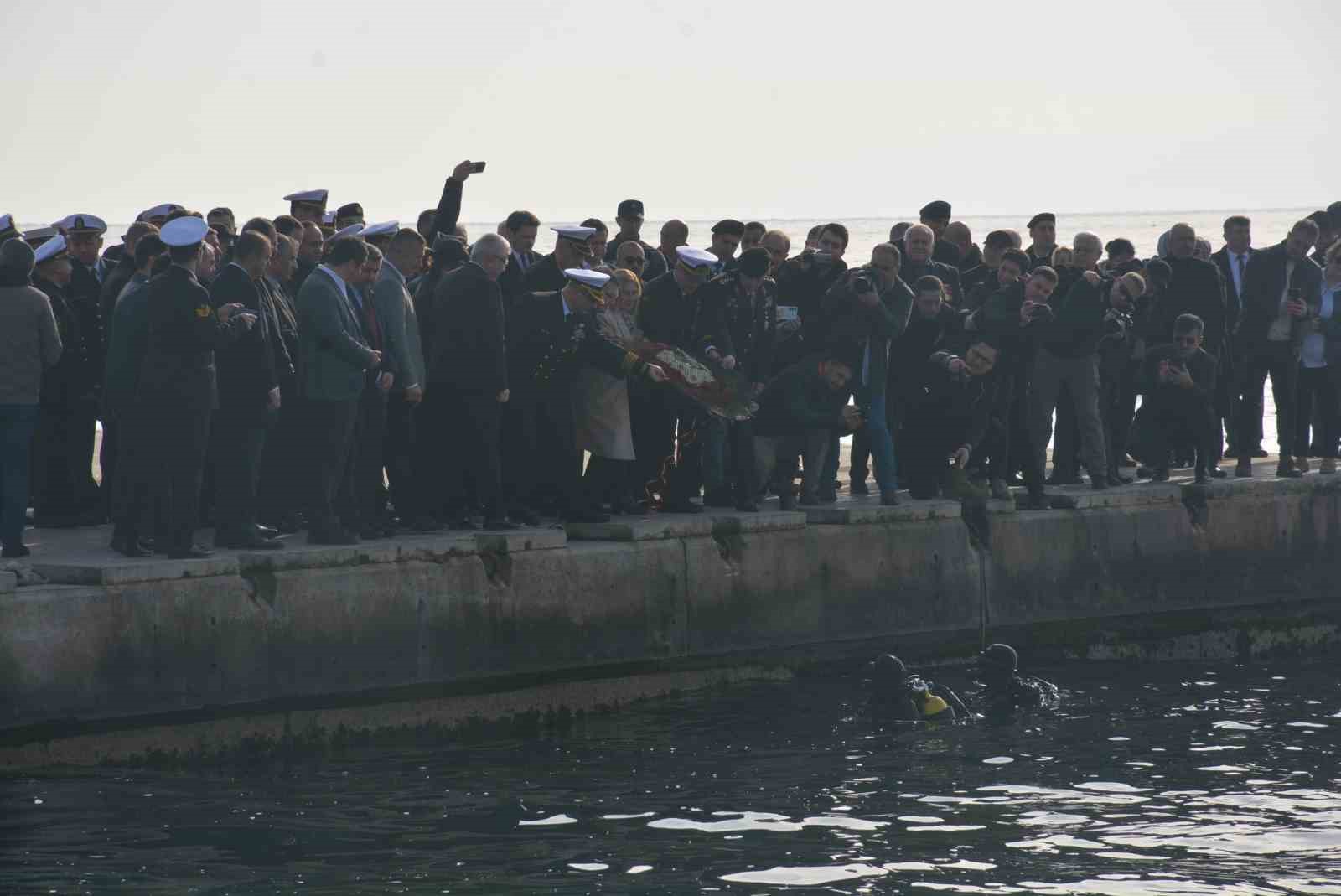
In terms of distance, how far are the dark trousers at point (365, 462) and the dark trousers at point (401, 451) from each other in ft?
1.52

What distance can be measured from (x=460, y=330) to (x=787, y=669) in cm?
306

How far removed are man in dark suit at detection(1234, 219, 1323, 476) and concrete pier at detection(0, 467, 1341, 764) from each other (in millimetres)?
714

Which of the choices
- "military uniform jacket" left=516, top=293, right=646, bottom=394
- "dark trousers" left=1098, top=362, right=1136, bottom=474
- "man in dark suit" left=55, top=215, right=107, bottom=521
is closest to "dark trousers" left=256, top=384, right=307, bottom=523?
"man in dark suit" left=55, top=215, right=107, bottom=521

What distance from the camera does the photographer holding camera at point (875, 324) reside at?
1538cm

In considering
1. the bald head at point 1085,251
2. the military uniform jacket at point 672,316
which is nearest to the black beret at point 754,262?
the military uniform jacket at point 672,316

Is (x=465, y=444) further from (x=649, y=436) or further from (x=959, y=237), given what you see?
(x=959, y=237)

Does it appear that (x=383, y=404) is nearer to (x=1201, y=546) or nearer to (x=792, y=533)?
(x=792, y=533)

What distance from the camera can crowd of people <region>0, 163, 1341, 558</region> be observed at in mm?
12781

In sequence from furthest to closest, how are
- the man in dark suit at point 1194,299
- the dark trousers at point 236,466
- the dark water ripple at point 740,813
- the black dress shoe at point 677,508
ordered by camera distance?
the man in dark suit at point 1194,299 < the black dress shoe at point 677,508 < the dark trousers at point 236,466 < the dark water ripple at point 740,813

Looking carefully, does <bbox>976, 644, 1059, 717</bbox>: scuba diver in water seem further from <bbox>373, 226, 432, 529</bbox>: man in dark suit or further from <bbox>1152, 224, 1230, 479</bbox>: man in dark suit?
<bbox>1152, 224, 1230, 479</bbox>: man in dark suit

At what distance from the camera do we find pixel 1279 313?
18.1 meters

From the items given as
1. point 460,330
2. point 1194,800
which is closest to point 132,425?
point 460,330

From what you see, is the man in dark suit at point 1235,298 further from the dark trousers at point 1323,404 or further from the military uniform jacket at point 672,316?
the military uniform jacket at point 672,316

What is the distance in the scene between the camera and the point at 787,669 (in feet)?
48.3
